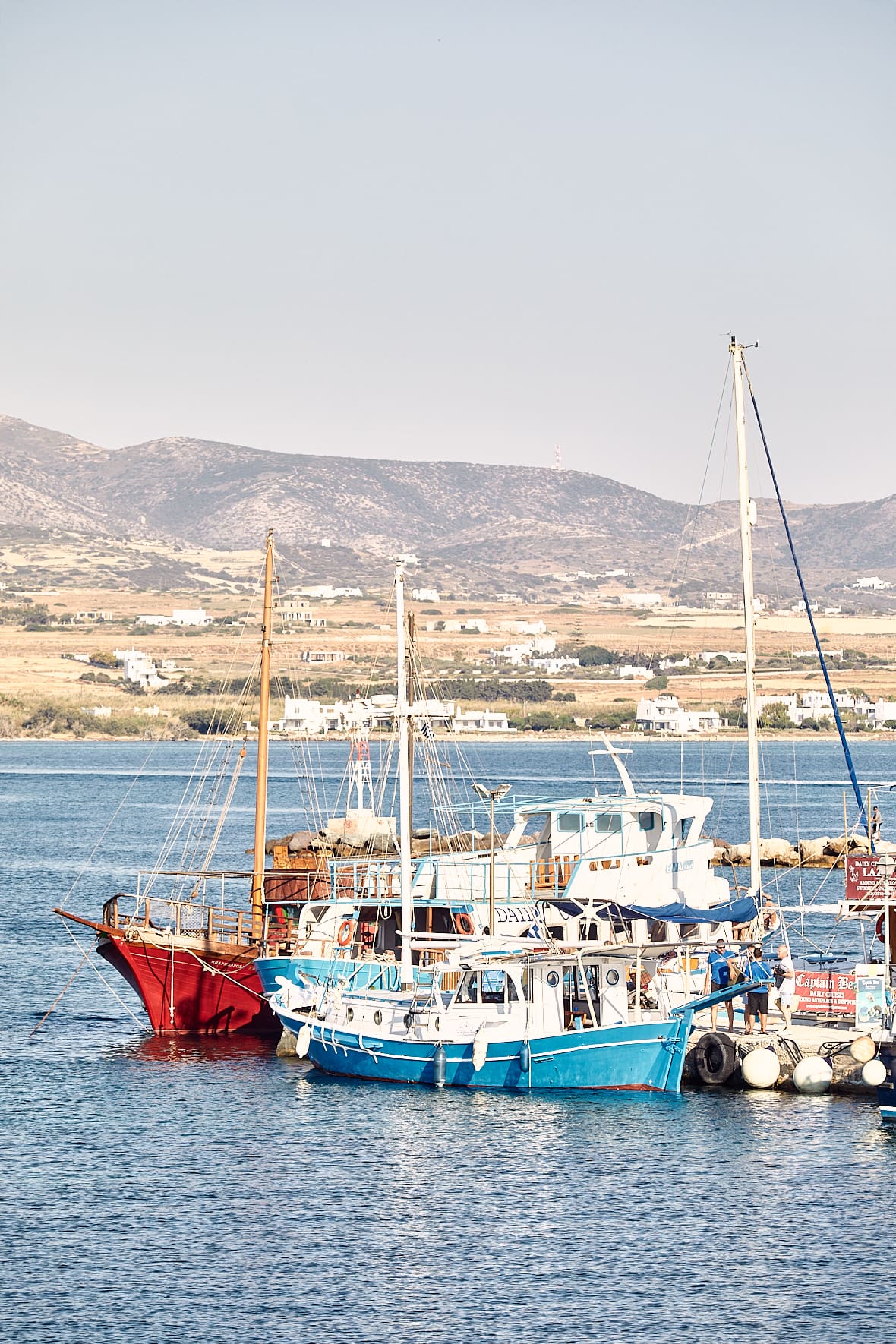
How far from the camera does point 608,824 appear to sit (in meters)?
46.1

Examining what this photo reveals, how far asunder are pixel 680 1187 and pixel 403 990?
9990 mm

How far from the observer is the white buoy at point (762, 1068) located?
122 feet

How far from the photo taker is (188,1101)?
125ft

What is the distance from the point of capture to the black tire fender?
3778 cm

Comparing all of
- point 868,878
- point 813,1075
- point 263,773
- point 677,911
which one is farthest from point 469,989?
point 263,773

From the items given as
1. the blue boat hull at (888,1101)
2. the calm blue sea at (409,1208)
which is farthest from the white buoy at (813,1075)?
the blue boat hull at (888,1101)

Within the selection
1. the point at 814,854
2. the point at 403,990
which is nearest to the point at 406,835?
the point at 403,990

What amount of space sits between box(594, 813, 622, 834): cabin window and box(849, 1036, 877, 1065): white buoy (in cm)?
1027

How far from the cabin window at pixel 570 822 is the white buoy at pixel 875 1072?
39.4 ft

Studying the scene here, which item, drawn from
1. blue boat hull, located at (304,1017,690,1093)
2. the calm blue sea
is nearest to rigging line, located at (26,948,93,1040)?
the calm blue sea

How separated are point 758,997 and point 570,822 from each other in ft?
29.7

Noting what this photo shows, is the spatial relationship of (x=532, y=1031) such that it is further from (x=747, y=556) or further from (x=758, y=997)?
(x=747, y=556)

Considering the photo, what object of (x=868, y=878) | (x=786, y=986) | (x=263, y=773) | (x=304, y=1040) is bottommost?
(x=304, y=1040)

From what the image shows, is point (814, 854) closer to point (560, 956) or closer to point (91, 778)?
point (560, 956)
